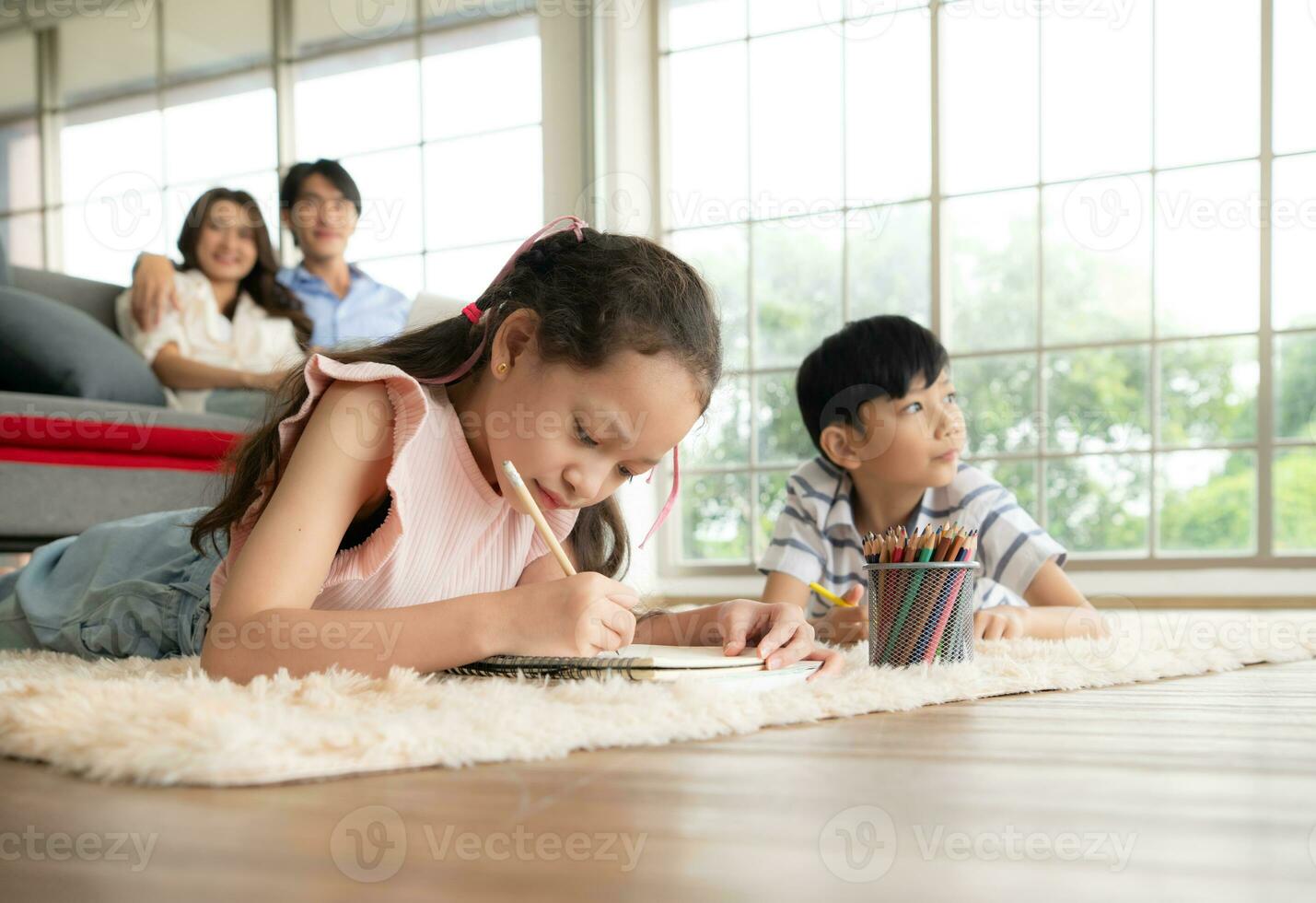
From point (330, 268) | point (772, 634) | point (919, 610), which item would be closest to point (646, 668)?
point (772, 634)

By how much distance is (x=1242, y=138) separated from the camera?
3.48m

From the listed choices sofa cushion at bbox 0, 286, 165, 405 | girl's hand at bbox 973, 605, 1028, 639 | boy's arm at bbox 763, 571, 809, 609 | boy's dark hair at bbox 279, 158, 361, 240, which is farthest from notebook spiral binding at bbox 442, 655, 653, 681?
boy's dark hair at bbox 279, 158, 361, 240

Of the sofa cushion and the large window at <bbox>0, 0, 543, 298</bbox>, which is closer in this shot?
the sofa cushion

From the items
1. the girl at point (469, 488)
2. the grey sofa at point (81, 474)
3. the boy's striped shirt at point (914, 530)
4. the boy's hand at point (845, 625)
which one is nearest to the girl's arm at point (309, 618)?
the girl at point (469, 488)

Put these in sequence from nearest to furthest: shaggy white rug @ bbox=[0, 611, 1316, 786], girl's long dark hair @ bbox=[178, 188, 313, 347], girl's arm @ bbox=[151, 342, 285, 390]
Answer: shaggy white rug @ bbox=[0, 611, 1316, 786]
girl's arm @ bbox=[151, 342, 285, 390]
girl's long dark hair @ bbox=[178, 188, 313, 347]

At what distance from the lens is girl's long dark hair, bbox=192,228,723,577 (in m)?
1.09

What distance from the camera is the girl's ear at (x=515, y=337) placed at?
1144mm

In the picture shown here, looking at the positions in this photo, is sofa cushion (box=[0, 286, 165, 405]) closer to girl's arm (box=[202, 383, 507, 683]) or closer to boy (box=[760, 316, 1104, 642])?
boy (box=[760, 316, 1104, 642])

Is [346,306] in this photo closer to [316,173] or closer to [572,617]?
[316,173]

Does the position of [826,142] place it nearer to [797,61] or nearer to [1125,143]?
[797,61]

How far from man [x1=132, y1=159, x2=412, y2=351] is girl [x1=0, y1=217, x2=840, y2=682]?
83.6 inches

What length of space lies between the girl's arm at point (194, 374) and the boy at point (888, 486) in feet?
5.77

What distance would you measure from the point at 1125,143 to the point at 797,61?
3.77 feet

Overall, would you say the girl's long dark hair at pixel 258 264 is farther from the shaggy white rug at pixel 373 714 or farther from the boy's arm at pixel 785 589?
the shaggy white rug at pixel 373 714
